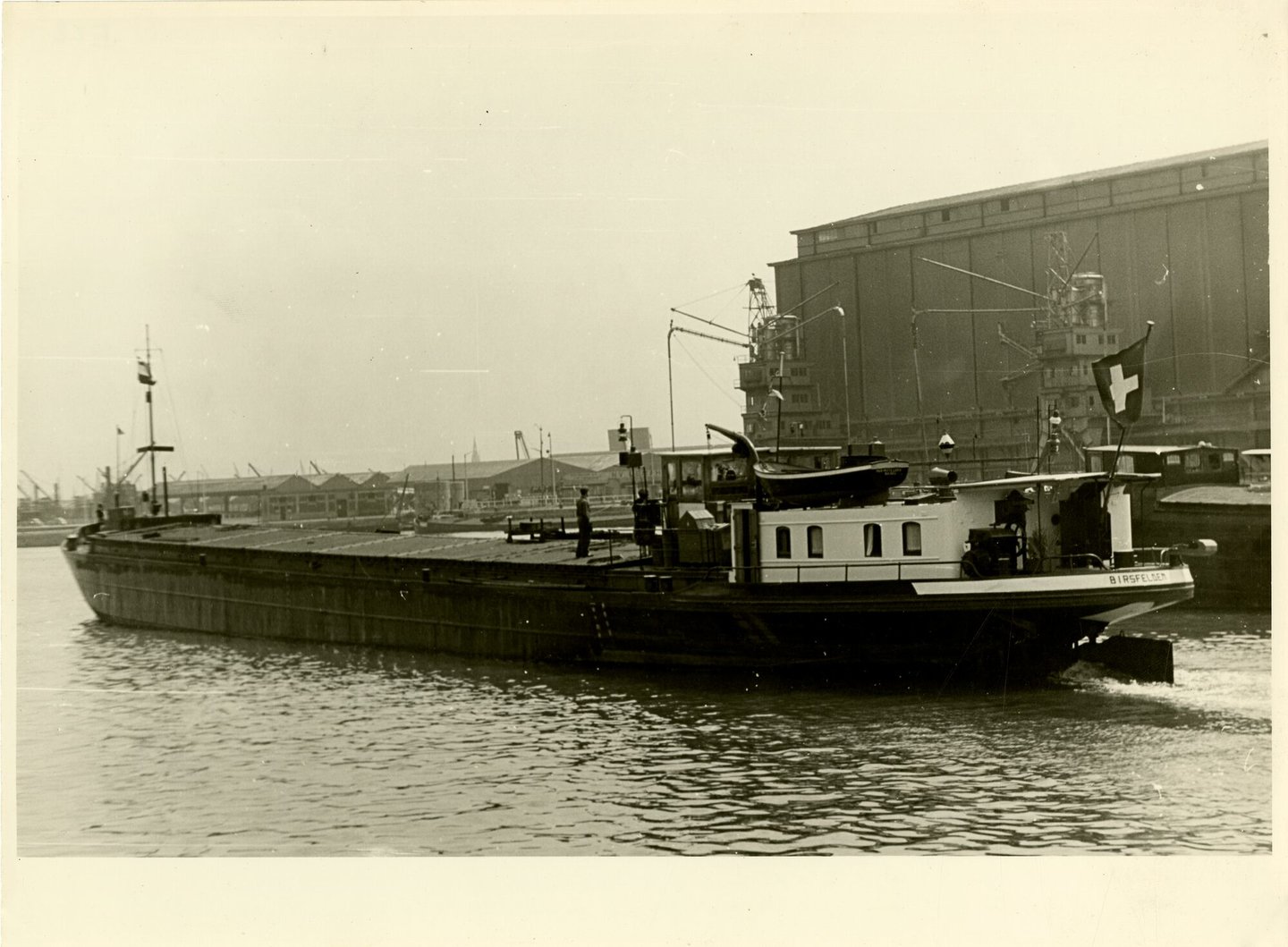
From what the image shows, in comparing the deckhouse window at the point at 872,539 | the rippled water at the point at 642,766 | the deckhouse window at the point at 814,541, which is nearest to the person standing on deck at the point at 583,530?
the rippled water at the point at 642,766

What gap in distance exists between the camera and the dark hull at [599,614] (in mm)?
20172

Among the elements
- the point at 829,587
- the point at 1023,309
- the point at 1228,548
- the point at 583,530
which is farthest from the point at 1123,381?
the point at 1023,309

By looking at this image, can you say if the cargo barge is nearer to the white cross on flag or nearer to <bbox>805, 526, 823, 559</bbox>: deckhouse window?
<bbox>805, 526, 823, 559</bbox>: deckhouse window

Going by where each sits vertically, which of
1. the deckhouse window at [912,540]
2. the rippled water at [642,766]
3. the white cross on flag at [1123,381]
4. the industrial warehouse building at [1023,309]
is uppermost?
the industrial warehouse building at [1023,309]

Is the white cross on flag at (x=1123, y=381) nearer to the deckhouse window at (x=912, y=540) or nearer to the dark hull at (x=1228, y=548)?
the deckhouse window at (x=912, y=540)

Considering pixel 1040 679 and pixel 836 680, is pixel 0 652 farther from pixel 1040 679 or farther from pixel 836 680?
pixel 1040 679

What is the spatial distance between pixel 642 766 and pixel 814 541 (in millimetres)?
6909

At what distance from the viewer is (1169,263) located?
185ft

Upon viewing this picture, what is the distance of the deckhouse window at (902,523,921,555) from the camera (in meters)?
20.9

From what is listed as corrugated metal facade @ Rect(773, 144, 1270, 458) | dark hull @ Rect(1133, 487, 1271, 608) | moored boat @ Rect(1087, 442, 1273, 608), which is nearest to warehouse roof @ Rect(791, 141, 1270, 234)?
corrugated metal facade @ Rect(773, 144, 1270, 458)

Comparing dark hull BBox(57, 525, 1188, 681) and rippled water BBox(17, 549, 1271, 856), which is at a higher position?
dark hull BBox(57, 525, 1188, 681)

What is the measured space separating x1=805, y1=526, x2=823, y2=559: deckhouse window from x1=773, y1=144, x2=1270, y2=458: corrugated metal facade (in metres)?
40.7

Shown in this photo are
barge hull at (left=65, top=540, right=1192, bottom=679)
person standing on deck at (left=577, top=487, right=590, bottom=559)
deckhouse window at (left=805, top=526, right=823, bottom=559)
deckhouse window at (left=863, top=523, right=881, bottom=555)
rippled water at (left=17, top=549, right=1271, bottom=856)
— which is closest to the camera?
rippled water at (left=17, top=549, right=1271, bottom=856)

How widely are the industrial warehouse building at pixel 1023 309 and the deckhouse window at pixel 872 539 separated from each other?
1115 inches
